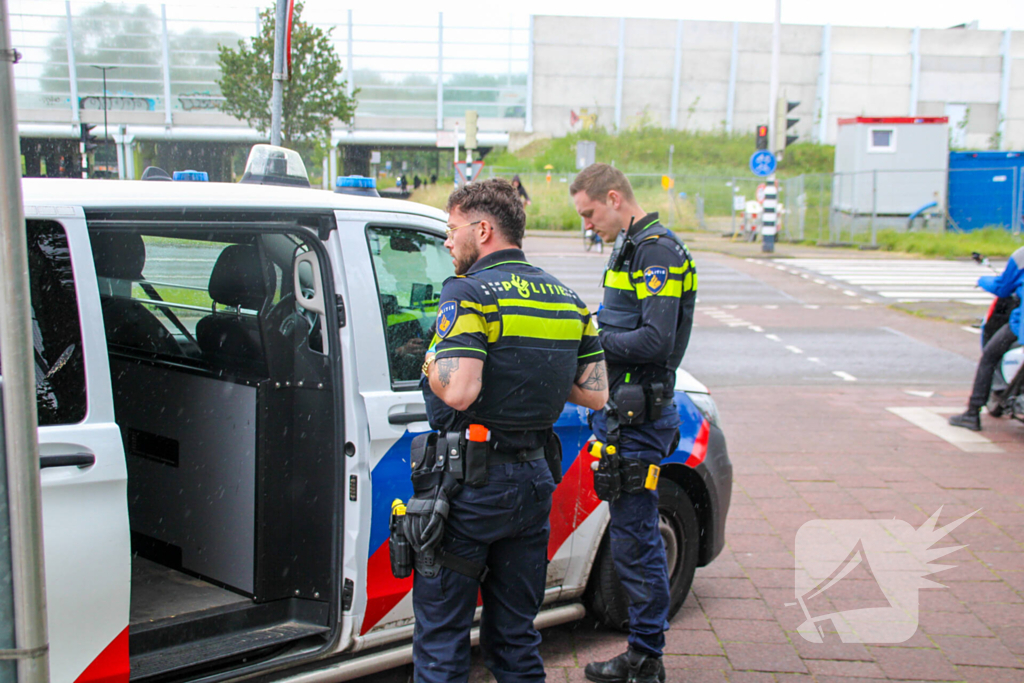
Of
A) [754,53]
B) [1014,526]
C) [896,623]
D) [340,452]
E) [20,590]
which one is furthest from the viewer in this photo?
[754,53]

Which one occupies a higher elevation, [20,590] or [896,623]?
[20,590]

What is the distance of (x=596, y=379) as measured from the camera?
289 centimetres

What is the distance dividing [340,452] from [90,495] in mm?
801

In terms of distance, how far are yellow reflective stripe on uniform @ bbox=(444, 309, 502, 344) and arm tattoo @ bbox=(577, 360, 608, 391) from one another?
1.52 feet

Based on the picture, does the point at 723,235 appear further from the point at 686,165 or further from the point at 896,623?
the point at 896,623

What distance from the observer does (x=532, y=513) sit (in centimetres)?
264

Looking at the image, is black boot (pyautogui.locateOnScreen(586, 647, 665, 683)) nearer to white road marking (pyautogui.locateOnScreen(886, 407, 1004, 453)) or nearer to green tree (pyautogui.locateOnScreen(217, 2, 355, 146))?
white road marking (pyautogui.locateOnScreen(886, 407, 1004, 453))

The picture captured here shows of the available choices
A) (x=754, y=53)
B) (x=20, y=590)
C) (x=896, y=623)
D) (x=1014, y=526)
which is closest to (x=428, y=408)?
(x=20, y=590)

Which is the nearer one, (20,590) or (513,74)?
(20,590)

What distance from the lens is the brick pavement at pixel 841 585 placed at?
3602 mm

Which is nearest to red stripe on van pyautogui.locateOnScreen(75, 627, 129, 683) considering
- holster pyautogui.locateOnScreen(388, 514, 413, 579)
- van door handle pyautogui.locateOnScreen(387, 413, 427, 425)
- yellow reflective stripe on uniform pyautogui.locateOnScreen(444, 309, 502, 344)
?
holster pyautogui.locateOnScreen(388, 514, 413, 579)

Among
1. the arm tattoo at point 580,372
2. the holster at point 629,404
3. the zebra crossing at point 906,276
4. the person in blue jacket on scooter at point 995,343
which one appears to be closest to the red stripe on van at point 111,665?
the arm tattoo at point 580,372

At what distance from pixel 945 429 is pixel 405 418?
596 cm

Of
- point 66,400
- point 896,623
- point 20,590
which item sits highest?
point 66,400
